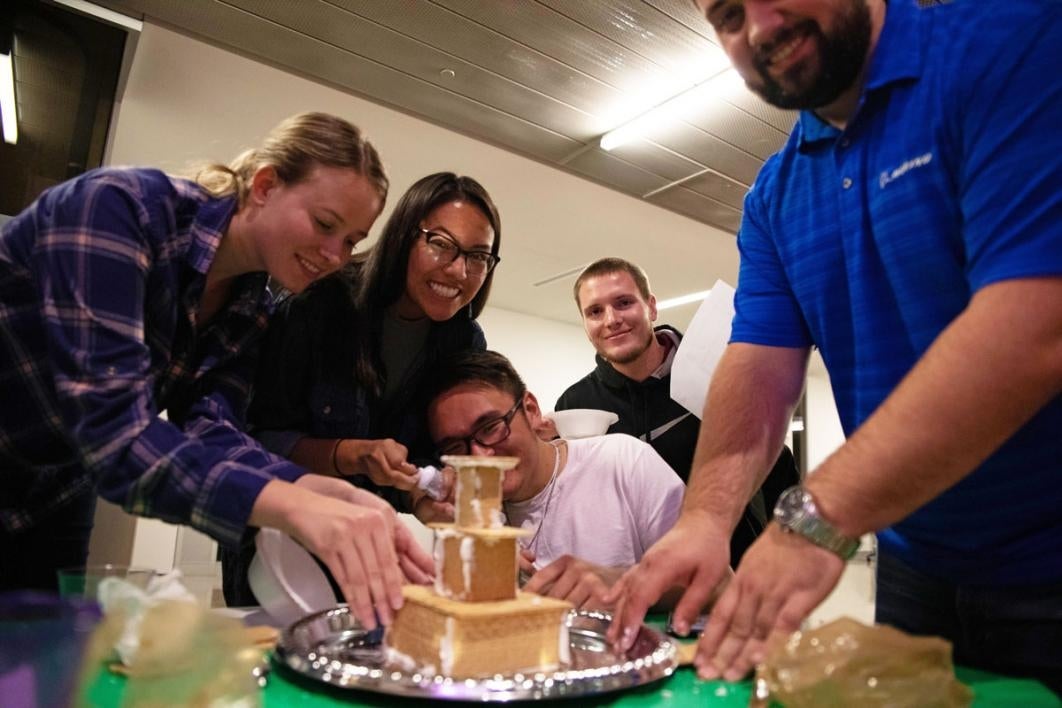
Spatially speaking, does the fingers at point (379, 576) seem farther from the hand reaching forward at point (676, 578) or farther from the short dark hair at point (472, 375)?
the short dark hair at point (472, 375)

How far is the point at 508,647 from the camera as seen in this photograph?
1032 mm

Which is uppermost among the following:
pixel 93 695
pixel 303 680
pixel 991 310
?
pixel 991 310

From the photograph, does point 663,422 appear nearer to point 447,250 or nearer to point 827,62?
point 447,250

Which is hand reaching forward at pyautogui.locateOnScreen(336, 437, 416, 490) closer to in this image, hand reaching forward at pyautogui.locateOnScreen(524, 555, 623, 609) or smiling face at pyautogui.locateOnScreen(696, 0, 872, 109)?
hand reaching forward at pyautogui.locateOnScreen(524, 555, 623, 609)

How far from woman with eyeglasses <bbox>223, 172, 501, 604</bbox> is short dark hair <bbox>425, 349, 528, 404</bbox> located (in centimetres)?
6

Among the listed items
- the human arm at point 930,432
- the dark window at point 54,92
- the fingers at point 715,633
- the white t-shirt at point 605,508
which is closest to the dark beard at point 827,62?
the human arm at point 930,432

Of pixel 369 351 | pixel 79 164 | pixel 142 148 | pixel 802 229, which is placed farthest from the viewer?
pixel 142 148

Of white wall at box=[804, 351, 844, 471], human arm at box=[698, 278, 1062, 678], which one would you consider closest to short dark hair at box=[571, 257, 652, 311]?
human arm at box=[698, 278, 1062, 678]

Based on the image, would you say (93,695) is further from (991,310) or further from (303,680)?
(991,310)

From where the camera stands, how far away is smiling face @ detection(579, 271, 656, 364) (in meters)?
3.29

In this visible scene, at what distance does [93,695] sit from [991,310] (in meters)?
0.98

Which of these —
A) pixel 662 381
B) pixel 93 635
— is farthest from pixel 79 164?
pixel 93 635

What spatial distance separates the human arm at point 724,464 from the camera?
47.6 inches

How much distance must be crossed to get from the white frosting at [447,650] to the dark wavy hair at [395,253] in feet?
3.82
